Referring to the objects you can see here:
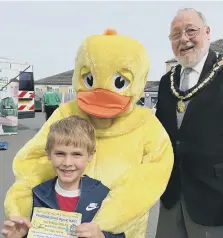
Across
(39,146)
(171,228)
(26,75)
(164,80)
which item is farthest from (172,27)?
(26,75)

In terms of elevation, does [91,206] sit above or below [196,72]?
below

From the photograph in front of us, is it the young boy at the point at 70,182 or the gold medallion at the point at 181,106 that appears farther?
the gold medallion at the point at 181,106

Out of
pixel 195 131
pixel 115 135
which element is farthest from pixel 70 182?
pixel 195 131

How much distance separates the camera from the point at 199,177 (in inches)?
98.6

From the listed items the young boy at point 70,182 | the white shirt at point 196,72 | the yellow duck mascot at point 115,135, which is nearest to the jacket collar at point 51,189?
the young boy at point 70,182

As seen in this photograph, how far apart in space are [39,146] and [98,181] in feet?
1.41

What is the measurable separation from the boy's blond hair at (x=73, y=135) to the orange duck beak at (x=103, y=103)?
0.53 ft

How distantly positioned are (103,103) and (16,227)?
784mm

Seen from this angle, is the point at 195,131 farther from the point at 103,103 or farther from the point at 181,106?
the point at 103,103

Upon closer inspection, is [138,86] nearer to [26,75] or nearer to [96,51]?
[96,51]

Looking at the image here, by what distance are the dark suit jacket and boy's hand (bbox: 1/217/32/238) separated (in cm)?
106

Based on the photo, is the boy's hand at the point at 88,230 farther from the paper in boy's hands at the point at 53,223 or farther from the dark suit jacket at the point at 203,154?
the dark suit jacket at the point at 203,154

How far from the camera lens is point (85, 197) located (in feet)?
6.59

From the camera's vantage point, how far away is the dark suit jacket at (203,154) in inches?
97.1
